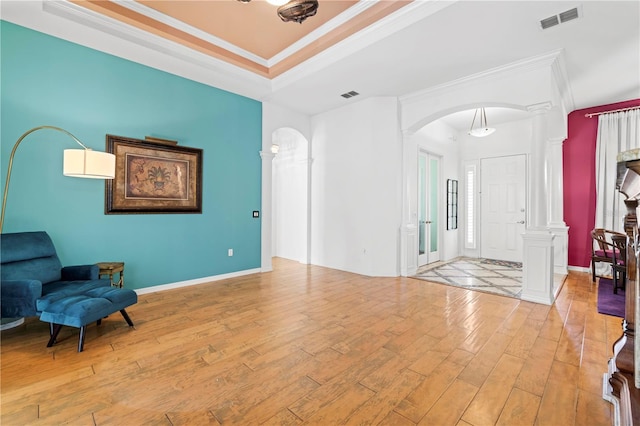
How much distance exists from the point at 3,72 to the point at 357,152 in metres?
4.72

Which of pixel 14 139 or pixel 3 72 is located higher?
pixel 3 72

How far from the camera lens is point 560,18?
288 cm

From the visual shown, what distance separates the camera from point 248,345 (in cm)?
252

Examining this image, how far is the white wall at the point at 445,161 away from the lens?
240 inches

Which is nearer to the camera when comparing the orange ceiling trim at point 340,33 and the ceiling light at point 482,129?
the orange ceiling trim at point 340,33

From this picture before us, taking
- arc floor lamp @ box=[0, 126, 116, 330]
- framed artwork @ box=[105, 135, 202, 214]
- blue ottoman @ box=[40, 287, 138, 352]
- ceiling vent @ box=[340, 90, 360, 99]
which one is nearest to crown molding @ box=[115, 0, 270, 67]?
ceiling vent @ box=[340, 90, 360, 99]

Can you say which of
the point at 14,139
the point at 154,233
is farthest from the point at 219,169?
the point at 14,139

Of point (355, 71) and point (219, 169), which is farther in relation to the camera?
point (219, 169)

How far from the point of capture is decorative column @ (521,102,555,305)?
12.0ft

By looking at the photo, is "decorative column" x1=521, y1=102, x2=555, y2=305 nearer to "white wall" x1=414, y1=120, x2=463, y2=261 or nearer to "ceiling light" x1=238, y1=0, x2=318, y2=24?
"white wall" x1=414, y1=120, x2=463, y2=261

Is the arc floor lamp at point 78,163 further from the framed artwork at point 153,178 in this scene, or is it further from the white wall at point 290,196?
the white wall at point 290,196

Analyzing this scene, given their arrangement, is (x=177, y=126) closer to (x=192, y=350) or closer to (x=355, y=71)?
(x=355, y=71)

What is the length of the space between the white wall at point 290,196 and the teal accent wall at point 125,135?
4.18 ft

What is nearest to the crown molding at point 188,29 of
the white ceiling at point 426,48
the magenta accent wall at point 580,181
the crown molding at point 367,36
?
the white ceiling at point 426,48
